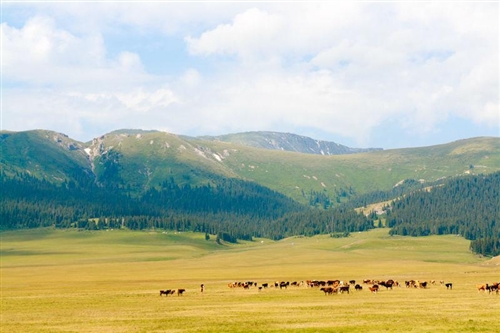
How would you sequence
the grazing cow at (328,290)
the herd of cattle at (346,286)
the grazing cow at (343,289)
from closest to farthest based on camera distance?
the herd of cattle at (346,286) < the grazing cow at (328,290) < the grazing cow at (343,289)

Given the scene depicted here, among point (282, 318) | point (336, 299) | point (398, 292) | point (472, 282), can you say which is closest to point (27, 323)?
point (282, 318)

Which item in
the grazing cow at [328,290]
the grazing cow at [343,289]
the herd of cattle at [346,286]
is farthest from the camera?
the grazing cow at [343,289]

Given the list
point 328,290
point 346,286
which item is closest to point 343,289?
point 346,286

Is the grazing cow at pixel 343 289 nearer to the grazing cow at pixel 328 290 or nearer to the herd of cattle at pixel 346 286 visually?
the herd of cattle at pixel 346 286

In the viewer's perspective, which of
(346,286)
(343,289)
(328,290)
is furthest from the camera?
(343,289)

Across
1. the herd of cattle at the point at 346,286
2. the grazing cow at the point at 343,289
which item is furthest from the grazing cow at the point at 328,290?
the grazing cow at the point at 343,289

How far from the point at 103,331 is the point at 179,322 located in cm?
734

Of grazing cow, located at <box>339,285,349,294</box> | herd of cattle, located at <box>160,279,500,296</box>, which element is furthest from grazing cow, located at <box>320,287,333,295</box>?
grazing cow, located at <box>339,285,349,294</box>

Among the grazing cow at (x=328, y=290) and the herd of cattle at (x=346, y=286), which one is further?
the grazing cow at (x=328, y=290)

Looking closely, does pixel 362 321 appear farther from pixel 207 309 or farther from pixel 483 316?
pixel 207 309

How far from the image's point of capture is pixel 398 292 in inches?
3260

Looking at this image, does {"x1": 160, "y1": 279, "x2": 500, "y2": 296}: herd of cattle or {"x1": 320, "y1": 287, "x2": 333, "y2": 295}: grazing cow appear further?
{"x1": 320, "y1": 287, "x2": 333, "y2": 295}: grazing cow

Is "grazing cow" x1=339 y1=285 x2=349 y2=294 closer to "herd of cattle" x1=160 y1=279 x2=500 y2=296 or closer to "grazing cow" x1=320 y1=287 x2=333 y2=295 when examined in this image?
"herd of cattle" x1=160 y1=279 x2=500 y2=296

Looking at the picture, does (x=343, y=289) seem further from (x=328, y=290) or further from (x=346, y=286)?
(x=328, y=290)
